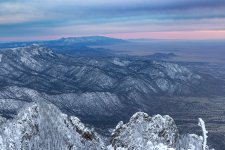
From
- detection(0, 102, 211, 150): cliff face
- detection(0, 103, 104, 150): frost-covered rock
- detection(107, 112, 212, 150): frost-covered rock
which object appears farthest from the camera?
detection(107, 112, 212, 150): frost-covered rock

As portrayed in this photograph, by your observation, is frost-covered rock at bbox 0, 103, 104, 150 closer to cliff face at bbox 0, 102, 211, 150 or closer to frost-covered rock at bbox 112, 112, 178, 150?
cliff face at bbox 0, 102, 211, 150

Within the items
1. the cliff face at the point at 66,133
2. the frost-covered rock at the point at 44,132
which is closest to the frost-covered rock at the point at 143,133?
the cliff face at the point at 66,133

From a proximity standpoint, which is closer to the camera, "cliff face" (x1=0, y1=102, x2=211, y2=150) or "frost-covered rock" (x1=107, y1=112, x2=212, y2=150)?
"cliff face" (x1=0, y1=102, x2=211, y2=150)

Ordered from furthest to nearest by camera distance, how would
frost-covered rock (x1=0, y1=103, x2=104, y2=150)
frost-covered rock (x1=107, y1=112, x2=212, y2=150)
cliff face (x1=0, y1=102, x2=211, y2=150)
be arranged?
frost-covered rock (x1=107, y1=112, x2=212, y2=150) < cliff face (x1=0, y1=102, x2=211, y2=150) < frost-covered rock (x1=0, y1=103, x2=104, y2=150)

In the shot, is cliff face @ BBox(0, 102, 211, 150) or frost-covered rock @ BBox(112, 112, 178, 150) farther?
frost-covered rock @ BBox(112, 112, 178, 150)

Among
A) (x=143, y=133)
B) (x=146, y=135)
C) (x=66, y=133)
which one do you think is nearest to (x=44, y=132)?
(x=66, y=133)

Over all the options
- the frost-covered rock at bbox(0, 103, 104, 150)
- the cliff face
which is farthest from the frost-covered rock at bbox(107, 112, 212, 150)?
the frost-covered rock at bbox(0, 103, 104, 150)

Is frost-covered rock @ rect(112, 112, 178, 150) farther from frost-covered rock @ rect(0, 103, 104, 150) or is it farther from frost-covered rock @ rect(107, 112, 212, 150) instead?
frost-covered rock @ rect(0, 103, 104, 150)

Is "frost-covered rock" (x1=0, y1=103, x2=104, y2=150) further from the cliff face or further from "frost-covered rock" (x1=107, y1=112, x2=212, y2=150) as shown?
"frost-covered rock" (x1=107, y1=112, x2=212, y2=150)
